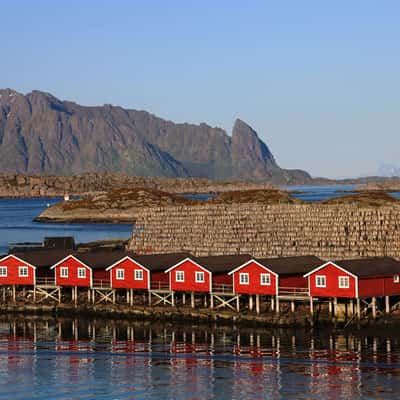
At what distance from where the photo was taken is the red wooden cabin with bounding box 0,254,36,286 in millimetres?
73938

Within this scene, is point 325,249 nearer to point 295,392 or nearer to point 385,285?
point 385,285

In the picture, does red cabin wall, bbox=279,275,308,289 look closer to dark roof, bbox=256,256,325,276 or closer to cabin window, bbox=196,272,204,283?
dark roof, bbox=256,256,325,276

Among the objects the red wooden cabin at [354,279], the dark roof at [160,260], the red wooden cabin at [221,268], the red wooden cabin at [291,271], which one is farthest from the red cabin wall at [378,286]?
the dark roof at [160,260]

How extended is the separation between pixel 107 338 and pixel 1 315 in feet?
49.3

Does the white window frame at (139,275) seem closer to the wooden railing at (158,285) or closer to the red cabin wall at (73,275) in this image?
the wooden railing at (158,285)

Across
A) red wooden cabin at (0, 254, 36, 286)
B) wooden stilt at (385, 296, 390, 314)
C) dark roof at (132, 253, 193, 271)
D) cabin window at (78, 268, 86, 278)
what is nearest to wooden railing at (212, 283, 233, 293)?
dark roof at (132, 253, 193, 271)

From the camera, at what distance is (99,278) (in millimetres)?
71312

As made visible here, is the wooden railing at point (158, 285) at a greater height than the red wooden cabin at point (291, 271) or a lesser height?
lesser

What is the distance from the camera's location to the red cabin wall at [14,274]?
7394 centimetres

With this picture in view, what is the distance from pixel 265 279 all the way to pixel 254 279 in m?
0.85

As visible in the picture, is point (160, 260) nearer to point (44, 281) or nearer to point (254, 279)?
point (254, 279)

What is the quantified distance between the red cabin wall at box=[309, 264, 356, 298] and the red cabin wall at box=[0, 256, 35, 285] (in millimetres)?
23519

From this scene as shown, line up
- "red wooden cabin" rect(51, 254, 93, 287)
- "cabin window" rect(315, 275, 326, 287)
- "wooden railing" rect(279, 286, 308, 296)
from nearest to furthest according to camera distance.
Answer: "cabin window" rect(315, 275, 326, 287), "wooden railing" rect(279, 286, 308, 296), "red wooden cabin" rect(51, 254, 93, 287)

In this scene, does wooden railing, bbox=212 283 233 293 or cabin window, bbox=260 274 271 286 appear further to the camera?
wooden railing, bbox=212 283 233 293
